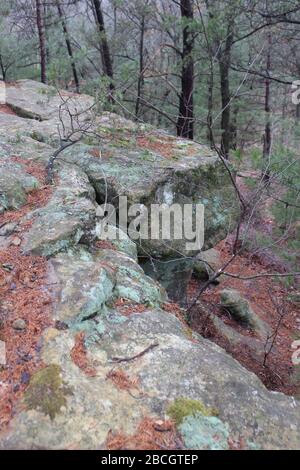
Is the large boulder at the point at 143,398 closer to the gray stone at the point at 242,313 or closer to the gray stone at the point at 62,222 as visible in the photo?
the gray stone at the point at 62,222

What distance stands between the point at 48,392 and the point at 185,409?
0.67m

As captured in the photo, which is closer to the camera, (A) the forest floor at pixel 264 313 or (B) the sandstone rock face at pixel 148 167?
(B) the sandstone rock face at pixel 148 167

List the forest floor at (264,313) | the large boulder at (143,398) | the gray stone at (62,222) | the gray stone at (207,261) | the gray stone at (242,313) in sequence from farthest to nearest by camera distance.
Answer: the gray stone at (207,261), the gray stone at (242,313), the forest floor at (264,313), the gray stone at (62,222), the large boulder at (143,398)

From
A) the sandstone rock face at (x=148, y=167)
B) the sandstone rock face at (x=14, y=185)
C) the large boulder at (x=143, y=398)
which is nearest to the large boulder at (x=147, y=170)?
the sandstone rock face at (x=148, y=167)

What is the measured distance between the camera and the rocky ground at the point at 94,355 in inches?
75.8

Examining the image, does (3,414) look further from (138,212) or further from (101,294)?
(138,212)

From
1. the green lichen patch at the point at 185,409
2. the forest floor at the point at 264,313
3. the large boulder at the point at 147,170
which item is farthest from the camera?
the forest floor at the point at 264,313

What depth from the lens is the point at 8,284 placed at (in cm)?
277

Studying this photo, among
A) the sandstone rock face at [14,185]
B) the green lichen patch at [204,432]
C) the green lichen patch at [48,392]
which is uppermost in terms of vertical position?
the sandstone rock face at [14,185]

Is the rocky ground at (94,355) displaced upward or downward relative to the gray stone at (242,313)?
upward

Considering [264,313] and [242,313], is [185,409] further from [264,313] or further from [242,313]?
[264,313]

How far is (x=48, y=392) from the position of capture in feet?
6.57
